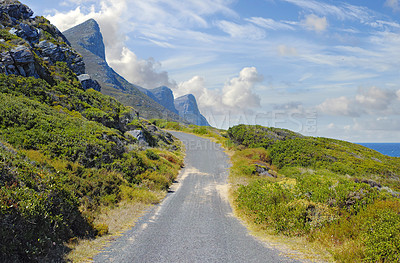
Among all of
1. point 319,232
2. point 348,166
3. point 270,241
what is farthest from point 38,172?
point 348,166

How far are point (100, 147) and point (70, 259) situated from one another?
23.7 ft

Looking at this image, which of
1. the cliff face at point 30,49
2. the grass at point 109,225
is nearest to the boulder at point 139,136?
the cliff face at point 30,49

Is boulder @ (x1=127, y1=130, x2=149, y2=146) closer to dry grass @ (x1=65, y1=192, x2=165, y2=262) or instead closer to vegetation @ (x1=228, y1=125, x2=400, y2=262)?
dry grass @ (x1=65, y1=192, x2=165, y2=262)

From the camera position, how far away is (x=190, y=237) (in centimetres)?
724

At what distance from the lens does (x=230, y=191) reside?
1395 cm

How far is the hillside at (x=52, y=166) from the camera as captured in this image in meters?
4.80

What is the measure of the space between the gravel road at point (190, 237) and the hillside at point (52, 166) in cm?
113

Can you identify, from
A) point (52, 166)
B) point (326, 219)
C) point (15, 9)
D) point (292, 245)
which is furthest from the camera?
point (15, 9)

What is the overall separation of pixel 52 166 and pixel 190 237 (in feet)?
18.5

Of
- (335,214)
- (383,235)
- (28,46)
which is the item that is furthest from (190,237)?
(28,46)

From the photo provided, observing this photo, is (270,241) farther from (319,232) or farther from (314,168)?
(314,168)

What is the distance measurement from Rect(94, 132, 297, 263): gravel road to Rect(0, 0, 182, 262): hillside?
3.69ft

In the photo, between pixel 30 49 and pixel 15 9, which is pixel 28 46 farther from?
pixel 15 9

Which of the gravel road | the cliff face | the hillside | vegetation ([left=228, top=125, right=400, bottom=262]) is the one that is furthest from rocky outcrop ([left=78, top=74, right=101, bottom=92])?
vegetation ([left=228, top=125, right=400, bottom=262])
